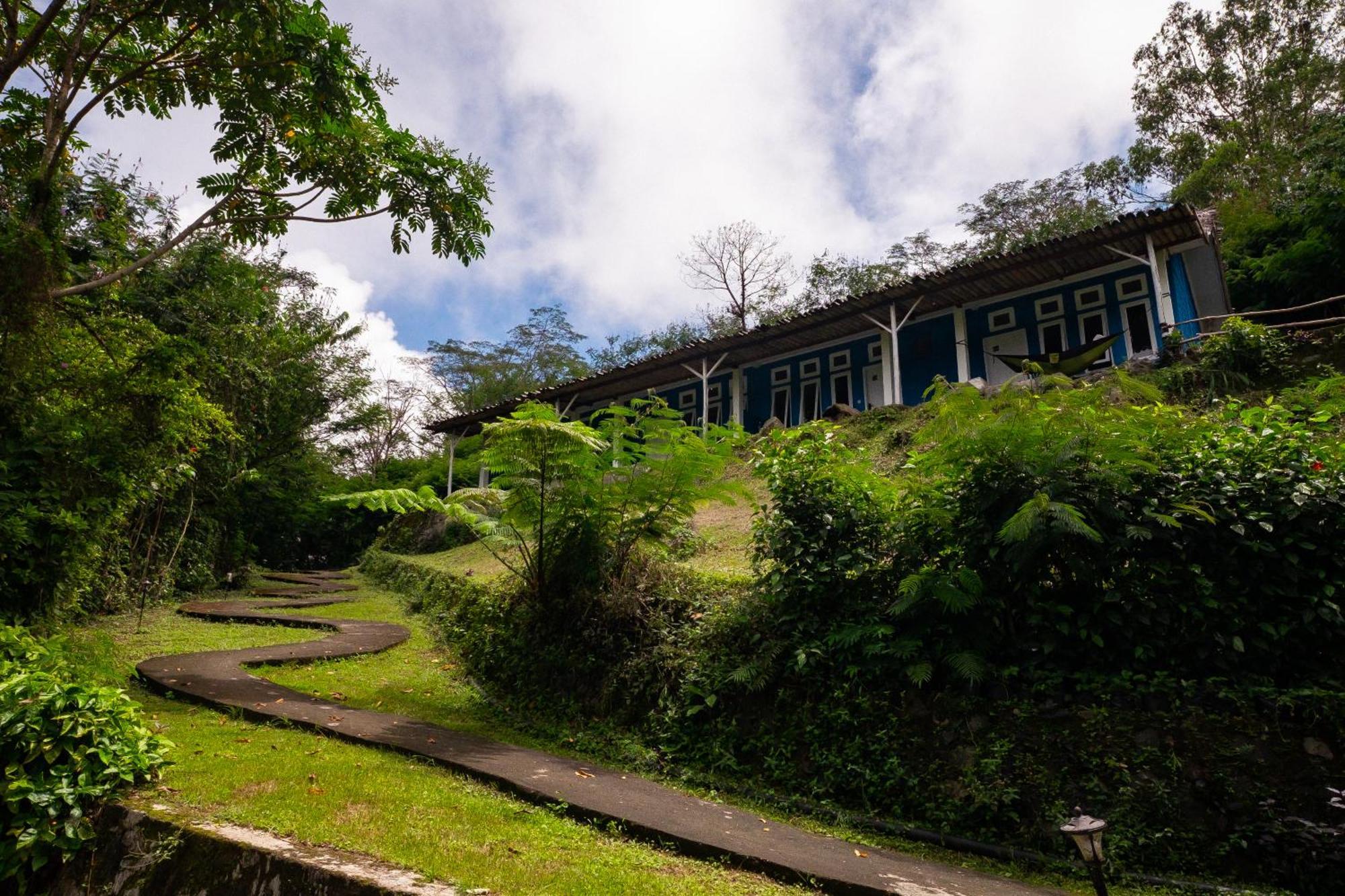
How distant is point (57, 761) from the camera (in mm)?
3998

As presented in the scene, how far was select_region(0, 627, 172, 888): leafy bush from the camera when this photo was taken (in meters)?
3.78

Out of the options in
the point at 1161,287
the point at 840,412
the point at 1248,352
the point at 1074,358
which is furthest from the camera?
the point at 840,412

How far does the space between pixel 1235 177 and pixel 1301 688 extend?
28154mm

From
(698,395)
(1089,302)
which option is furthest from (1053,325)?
(698,395)

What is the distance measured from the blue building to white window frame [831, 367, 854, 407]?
0.10 feet

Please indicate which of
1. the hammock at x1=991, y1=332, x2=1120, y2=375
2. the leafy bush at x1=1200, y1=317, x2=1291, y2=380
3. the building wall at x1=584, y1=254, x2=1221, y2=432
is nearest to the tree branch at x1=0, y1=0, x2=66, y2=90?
the hammock at x1=991, y1=332, x2=1120, y2=375

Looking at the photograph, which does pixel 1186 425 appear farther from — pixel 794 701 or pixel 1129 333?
pixel 1129 333

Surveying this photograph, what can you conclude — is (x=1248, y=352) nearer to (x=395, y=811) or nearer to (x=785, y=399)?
(x=785, y=399)

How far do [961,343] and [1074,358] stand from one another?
8.90 ft

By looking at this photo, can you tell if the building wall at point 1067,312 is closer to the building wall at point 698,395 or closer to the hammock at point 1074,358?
the hammock at point 1074,358

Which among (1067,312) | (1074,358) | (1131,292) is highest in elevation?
(1131,292)

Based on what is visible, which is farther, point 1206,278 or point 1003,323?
point 1003,323

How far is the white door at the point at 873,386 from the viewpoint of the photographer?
1945cm

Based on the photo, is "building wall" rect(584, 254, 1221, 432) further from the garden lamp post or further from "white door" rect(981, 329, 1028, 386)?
the garden lamp post
